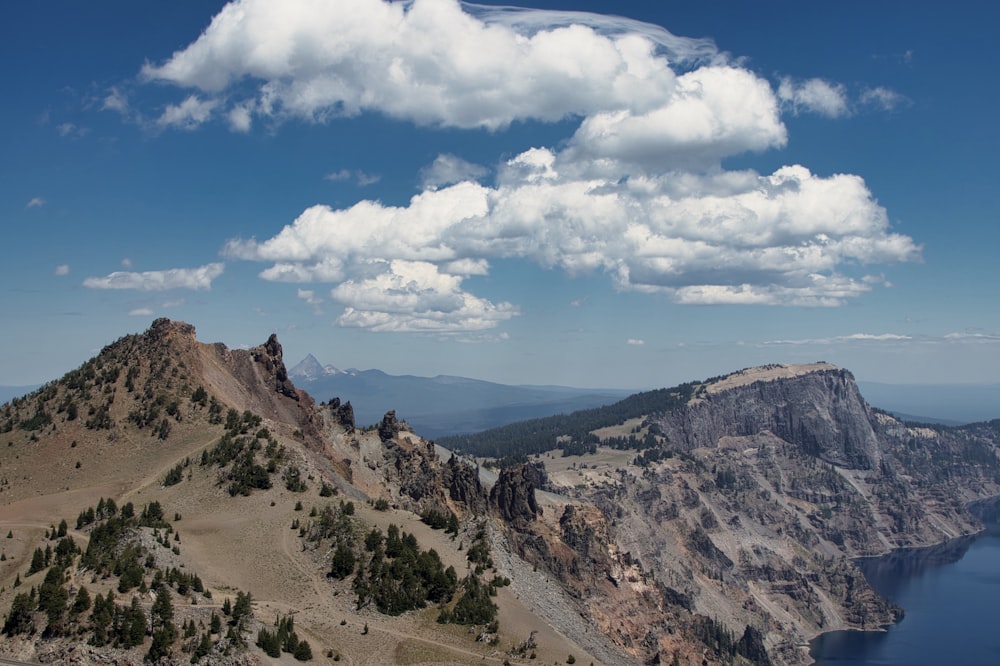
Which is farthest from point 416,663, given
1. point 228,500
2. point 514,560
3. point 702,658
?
point 702,658

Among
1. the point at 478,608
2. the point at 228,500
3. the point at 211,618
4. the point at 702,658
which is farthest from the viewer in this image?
the point at 702,658

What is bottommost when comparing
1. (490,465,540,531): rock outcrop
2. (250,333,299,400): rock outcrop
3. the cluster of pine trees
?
(490,465,540,531): rock outcrop

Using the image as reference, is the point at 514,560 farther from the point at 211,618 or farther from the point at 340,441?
the point at 340,441

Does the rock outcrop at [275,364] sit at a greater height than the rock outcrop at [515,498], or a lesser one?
greater

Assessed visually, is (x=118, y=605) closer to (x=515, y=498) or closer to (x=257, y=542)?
(x=257, y=542)

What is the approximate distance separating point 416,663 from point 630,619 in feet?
250

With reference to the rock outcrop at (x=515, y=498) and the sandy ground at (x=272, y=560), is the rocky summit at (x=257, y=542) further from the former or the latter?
the rock outcrop at (x=515, y=498)

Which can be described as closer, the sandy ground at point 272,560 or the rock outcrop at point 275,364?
the sandy ground at point 272,560

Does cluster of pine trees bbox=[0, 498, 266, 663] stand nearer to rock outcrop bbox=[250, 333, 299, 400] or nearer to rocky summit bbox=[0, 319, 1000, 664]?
rocky summit bbox=[0, 319, 1000, 664]

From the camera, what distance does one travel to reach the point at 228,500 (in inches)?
3602

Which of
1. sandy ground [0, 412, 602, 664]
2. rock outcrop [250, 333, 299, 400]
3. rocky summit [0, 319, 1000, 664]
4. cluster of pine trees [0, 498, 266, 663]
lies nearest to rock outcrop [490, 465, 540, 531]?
rocky summit [0, 319, 1000, 664]

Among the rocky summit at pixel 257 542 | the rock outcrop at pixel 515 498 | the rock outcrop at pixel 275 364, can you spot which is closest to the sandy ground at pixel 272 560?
the rocky summit at pixel 257 542

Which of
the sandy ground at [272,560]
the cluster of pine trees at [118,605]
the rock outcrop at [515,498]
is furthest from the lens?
the rock outcrop at [515,498]

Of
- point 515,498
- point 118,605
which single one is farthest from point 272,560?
point 515,498
